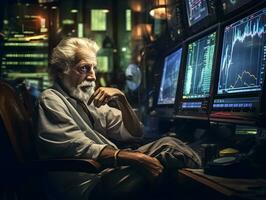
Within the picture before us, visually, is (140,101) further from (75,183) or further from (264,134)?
(264,134)

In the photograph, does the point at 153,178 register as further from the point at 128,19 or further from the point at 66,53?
the point at 128,19

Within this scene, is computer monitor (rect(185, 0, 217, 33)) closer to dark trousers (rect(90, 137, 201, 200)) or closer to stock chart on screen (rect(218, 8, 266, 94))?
stock chart on screen (rect(218, 8, 266, 94))

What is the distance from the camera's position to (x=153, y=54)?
171 inches

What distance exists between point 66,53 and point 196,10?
1.03 metres

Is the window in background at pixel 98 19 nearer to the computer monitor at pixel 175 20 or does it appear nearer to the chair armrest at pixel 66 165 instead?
the computer monitor at pixel 175 20

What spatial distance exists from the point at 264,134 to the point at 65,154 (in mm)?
877

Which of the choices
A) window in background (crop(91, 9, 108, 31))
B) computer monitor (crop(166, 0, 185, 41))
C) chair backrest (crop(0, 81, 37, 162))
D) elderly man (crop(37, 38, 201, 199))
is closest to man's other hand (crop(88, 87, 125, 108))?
elderly man (crop(37, 38, 201, 199))

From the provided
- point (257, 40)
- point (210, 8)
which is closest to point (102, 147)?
point (257, 40)

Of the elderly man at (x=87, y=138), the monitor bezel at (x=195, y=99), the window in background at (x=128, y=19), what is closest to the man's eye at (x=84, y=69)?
the elderly man at (x=87, y=138)

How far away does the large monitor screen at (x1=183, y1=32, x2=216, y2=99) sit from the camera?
8.85ft

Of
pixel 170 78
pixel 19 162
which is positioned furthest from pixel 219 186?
pixel 170 78

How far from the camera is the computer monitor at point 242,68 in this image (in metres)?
2.03

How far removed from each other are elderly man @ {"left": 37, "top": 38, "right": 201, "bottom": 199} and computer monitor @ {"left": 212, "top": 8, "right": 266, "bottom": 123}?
1.05ft

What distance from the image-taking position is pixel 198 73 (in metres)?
2.93
